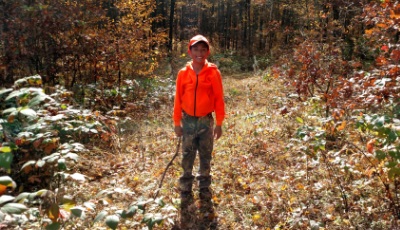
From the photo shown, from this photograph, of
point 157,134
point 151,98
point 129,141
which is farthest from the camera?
point 151,98

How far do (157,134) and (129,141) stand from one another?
719 millimetres

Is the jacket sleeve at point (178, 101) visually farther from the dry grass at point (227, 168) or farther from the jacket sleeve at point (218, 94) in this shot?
the dry grass at point (227, 168)

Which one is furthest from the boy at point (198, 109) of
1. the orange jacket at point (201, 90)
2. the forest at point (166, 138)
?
the forest at point (166, 138)

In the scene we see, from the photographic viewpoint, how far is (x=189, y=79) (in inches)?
158

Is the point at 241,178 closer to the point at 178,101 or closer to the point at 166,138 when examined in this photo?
the point at 178,101

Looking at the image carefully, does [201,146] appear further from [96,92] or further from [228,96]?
[228,96]

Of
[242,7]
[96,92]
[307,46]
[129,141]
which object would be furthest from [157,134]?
[242,7]

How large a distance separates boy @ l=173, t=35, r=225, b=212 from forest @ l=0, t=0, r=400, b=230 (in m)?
0.22

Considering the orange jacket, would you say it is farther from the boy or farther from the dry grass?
the dry grass

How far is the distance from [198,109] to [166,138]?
119 inches

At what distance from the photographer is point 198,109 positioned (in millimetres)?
4059

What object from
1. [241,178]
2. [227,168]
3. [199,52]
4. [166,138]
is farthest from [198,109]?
[166,138]

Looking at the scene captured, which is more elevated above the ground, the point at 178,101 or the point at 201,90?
the point at 201,90

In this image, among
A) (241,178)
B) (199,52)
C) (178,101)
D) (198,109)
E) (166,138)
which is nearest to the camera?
(199,52)
